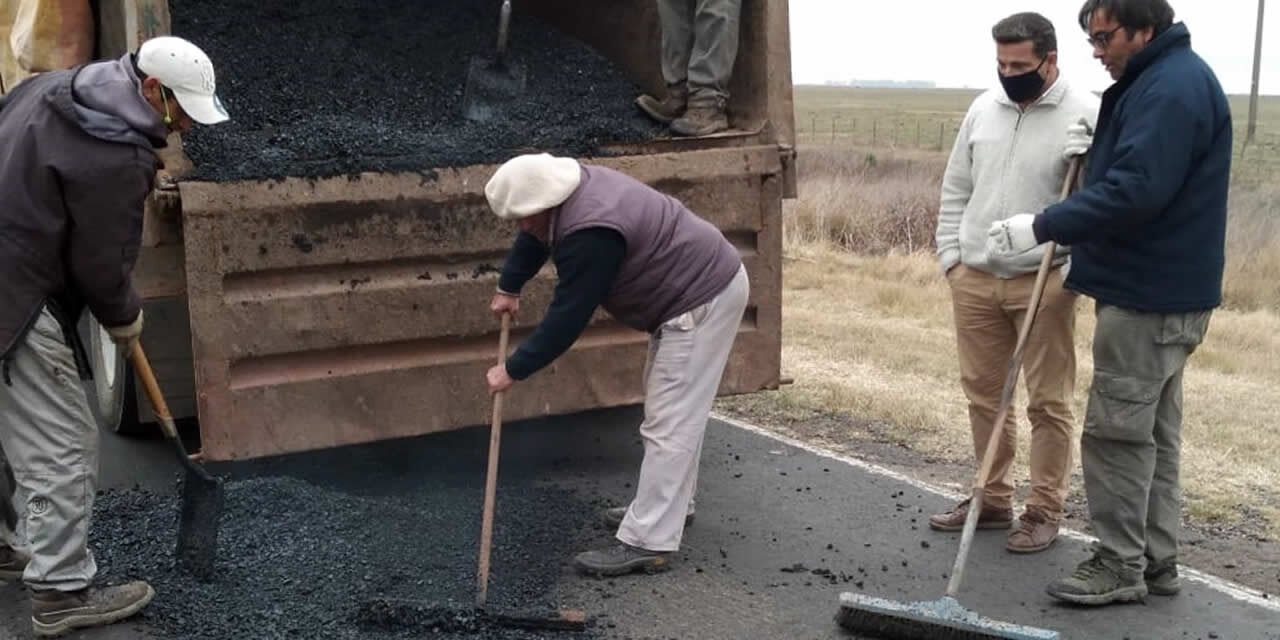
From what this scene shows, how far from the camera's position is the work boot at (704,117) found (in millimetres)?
5055

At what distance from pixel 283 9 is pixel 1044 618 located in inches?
152

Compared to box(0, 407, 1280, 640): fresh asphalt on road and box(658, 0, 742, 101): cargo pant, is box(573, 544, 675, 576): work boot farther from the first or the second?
box(658, 0, 742, 101): cargo pant

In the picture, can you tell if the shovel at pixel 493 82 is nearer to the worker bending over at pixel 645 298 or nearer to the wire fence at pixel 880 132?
the worker bending over at pixel 645 298

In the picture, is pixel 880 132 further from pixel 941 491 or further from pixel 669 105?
pixel 669 105

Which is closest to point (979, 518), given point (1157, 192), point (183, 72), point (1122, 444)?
point (1122, 444)

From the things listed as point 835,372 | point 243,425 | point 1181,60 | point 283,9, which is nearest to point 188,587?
point 243,425

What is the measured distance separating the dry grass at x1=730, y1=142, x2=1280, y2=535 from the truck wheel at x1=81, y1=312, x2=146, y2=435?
3.04 m

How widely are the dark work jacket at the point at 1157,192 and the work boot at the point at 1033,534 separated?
0.99 meters

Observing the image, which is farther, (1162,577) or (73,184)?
(1162,577)

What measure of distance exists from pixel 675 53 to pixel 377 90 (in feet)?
3.94

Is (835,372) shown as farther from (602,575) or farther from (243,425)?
(243,425)

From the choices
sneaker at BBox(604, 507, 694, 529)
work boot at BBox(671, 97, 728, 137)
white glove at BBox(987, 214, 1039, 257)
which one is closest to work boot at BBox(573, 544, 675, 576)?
sneaker at BBox(604, 507, 694, 529)

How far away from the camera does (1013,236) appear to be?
4074 millimetres

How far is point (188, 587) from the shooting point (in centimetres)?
418
